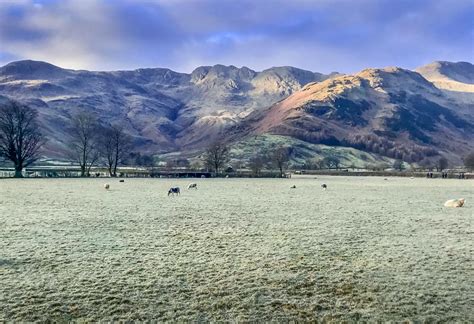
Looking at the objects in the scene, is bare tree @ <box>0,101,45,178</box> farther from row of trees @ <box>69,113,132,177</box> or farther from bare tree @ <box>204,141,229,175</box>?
bare tree @ <box>204,141,229,175</box>

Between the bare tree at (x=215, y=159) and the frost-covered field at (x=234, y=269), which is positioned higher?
the bare tree at (x=215, y=159)

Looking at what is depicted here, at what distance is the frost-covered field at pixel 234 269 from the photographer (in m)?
13.6

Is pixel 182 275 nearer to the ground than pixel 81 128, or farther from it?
nearer to the ground

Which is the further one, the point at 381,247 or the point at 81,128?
the point at 81,128

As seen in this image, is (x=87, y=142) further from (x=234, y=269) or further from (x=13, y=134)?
(x=234, y=269)

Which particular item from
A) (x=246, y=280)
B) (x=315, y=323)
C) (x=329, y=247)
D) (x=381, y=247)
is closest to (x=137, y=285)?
(x=246, y=280)

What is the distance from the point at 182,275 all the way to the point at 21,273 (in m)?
6.11

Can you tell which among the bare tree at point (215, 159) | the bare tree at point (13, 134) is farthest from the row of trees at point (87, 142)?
the bare tree at point (215, 159)

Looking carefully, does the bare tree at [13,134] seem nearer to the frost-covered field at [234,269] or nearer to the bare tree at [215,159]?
the bare tree at [215,159]

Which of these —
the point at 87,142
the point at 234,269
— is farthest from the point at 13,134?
the point at 234,269

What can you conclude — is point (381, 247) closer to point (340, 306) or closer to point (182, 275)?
point (340, 306)

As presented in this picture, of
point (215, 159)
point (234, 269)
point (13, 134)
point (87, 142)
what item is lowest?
point (234, 269)

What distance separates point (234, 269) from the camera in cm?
1750

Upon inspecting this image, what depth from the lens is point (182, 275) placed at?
1669 centimetres
